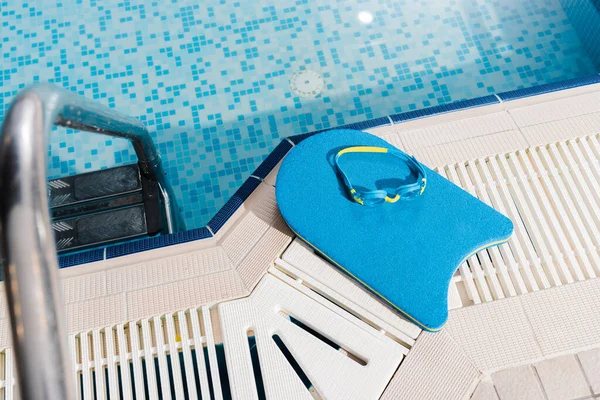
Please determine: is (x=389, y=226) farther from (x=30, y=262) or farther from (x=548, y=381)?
(x=30, y=262)

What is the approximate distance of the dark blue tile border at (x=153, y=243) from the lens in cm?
225

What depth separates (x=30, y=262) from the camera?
0.90 metres

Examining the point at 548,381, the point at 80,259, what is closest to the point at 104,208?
the point at 80,259

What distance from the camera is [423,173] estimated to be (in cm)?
222

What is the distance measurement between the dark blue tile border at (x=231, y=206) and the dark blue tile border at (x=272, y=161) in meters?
0.04

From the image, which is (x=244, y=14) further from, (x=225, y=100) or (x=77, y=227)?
(x=77, y=227)

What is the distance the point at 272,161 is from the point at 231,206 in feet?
1.00

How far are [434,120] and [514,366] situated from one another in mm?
1204

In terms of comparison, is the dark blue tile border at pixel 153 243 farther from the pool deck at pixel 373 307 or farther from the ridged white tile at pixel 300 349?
the ridged white tile at pixel 300 349

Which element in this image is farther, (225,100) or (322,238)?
(225,100)

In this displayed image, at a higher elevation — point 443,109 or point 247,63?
point 247,63

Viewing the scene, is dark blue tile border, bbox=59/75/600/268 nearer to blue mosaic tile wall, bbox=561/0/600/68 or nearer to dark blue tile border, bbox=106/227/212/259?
dark blue tile border, bbox=106/227/212/259

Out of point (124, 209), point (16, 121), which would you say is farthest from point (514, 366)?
point (124, 209)

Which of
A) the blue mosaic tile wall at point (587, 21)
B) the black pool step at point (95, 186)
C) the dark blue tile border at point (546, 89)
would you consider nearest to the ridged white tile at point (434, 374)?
the dark blue tile border at point (546, 89)
